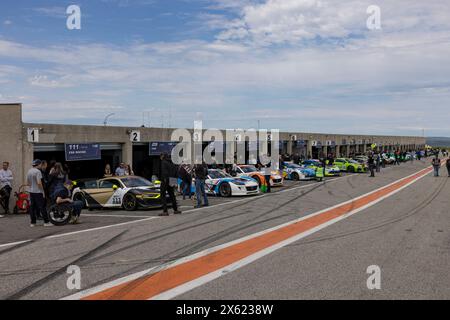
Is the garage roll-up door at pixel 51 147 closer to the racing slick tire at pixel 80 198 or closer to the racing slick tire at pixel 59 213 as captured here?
the racing slick tire at pixel 80 198

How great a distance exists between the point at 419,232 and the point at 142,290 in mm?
6648

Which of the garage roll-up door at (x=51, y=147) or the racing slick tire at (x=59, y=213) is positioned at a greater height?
the garage roll-up door at (x=51, y=147)

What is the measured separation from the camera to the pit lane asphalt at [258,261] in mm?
5625

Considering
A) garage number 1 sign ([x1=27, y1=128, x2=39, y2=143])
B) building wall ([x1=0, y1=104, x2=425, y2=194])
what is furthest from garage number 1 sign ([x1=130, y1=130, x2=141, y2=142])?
garage number 1 sign ([x1=27, y1=128, x2=39, y2=143])

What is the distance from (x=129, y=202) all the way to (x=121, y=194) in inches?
16.4

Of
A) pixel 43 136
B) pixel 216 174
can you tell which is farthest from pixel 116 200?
pixel 216 174

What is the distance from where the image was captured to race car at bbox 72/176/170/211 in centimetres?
1426

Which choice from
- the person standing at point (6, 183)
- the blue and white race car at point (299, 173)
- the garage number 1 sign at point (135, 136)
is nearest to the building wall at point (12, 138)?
the person standing at point (6, 183)

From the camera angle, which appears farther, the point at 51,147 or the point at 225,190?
the point at 225,190

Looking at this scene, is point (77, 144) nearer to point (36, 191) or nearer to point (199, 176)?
point (199, 176)

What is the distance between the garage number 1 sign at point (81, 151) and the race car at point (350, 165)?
24518 mm

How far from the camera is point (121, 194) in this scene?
14594mm
